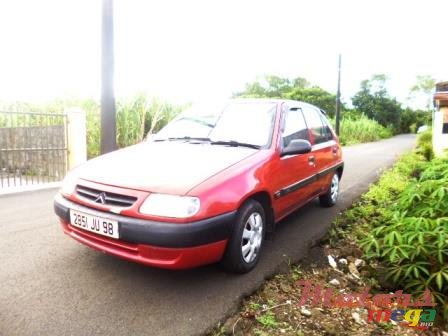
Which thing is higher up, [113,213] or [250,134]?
[250,134]

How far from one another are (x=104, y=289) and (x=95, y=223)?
0.56m

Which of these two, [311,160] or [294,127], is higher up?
[294,127]

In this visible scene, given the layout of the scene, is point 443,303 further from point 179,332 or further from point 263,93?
point 263,93

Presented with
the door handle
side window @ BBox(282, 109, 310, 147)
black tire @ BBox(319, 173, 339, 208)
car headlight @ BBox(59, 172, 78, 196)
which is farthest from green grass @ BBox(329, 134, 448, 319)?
car headlight @ BBox(59, 172, 78, 196)

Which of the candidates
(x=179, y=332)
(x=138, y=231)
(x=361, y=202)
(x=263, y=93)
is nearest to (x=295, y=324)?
(x=179, y=332)

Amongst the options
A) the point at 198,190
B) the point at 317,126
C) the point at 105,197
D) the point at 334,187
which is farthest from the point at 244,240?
the point at 334,187

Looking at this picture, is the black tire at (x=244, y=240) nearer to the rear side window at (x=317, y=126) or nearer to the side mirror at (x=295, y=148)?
the side mirror at (x=295, y=148)

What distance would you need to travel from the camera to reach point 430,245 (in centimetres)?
315

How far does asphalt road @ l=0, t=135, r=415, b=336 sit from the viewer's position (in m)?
2.52

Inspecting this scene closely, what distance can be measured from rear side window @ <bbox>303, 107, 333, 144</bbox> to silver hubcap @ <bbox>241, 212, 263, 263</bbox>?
190 cm

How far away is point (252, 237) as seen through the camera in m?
3.23

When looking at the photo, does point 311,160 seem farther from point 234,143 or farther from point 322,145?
point 234,143

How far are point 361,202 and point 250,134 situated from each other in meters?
3.26

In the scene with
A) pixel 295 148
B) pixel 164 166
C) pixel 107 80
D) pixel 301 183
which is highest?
pixel 107 80
